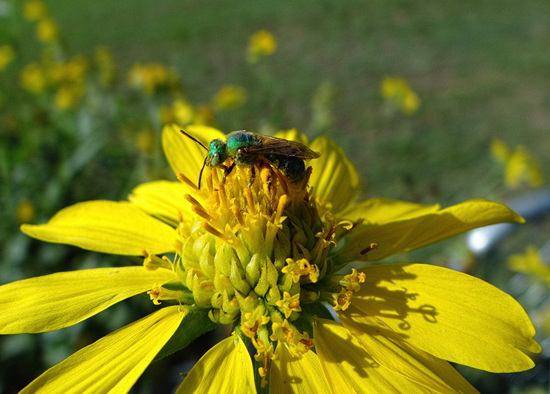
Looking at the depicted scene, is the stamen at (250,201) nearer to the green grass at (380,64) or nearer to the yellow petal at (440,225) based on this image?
the yellow petal at (440,225)

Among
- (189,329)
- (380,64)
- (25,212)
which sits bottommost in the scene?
(189,329)

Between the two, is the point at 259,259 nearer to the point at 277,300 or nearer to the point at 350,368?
the point at 277,300

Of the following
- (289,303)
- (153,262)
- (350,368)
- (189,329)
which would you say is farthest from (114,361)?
(350,368)

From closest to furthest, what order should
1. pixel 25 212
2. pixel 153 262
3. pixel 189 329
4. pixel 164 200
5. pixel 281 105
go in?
1. pixel 189 329
2. pixel 153 262
3. pixel 164 200
4. pixel 25 212
5. pixel 281 105

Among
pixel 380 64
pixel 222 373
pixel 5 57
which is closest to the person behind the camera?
pixel 222 373

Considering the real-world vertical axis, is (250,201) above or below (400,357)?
above

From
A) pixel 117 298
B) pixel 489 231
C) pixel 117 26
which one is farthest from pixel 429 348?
pixel 117 26
